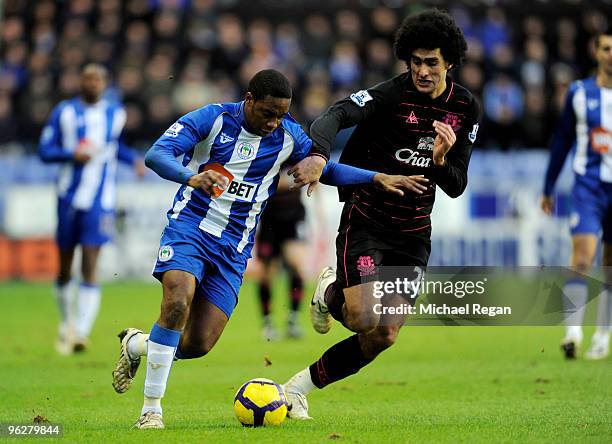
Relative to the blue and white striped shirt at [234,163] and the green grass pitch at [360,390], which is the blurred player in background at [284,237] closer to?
the green grass pitch at [360,390]

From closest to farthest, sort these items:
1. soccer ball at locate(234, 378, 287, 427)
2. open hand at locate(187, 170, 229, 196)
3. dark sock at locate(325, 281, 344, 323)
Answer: open hand at locate(187, 170, 229, 196) → soccer ball at locate(234, 378, 287, 427) → dark sock at locate(325, 281, 344, 323)

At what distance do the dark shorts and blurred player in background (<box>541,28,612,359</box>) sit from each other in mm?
3327

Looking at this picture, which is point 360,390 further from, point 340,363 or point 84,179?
point 84,179

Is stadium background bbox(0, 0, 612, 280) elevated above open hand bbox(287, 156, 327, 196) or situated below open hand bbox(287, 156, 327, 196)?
above

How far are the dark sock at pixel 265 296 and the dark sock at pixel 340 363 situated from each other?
6.09 meters

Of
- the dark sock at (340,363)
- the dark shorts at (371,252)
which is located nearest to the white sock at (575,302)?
the dark shorts at (371,252)

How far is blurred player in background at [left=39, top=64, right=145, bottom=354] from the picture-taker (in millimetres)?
12992

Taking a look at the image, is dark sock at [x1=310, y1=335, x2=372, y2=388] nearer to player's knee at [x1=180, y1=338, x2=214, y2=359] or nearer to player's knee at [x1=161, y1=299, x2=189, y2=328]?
player's knee at [x1=180, y1=338, x2=214, y2=359]

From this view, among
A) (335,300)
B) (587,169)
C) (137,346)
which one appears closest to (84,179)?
(587,169)

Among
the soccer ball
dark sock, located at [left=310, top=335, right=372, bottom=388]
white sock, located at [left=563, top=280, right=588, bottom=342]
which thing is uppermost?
white sock, located at [left=563, top=280, right=588, bottom=342]

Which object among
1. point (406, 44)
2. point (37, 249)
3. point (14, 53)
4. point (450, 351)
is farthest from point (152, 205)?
point (406, 44)

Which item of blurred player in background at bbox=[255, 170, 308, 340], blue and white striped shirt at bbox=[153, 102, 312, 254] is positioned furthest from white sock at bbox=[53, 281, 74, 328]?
blue and white striped shirt at bbox=[153, 102, 312, 254]

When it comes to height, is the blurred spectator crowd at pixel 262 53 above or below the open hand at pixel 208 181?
above

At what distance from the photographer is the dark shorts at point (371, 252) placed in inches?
311
